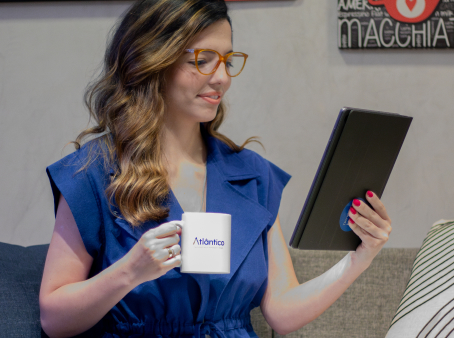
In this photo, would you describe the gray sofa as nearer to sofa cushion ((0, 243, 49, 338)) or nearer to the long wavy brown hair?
sofa cushion ((0, 243, 49, 338))

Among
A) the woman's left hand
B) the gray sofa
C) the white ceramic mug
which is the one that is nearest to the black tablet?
the woman's left hand

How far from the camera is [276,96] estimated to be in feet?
5.14

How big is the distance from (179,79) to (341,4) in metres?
0.70

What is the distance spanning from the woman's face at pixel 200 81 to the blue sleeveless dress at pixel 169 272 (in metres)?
0.21

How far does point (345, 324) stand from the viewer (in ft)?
4.31

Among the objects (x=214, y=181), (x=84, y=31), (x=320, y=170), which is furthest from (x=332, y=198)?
(x=84, y=31)

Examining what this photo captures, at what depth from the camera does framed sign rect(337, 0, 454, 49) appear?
1.49 metres

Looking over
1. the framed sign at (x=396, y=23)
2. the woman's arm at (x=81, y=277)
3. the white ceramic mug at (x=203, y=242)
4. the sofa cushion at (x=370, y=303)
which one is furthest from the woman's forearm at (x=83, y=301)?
the framed sign at (x=396, y=23)

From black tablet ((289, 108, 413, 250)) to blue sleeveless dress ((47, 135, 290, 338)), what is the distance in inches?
8.9

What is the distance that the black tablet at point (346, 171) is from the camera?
34.5 inches

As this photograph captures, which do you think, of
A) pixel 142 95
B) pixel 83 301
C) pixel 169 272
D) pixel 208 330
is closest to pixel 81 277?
pixel 83 301

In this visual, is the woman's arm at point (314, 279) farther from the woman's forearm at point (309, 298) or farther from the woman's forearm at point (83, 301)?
the woman's forearm at point (83, 301)

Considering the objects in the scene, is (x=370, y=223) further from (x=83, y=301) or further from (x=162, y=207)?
(x=83, y=301)

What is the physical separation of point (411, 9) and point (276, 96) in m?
0.51
